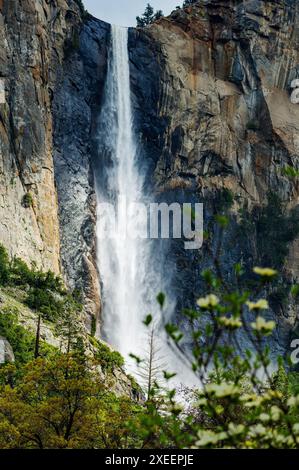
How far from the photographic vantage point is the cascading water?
2000 inches

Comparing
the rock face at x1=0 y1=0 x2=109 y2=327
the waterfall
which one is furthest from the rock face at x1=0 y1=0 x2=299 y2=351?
the waterfall

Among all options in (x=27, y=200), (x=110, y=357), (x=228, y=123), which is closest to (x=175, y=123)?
(x=228, y=123)

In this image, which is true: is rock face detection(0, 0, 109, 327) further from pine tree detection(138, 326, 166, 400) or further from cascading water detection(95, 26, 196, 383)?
pine tree detection(138, 326, 166, 400)

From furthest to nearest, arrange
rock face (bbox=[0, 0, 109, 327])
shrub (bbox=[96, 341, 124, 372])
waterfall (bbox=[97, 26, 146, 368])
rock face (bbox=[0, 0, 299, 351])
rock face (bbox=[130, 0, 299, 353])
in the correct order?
rock face (bbox=[130, 0, 299, 353]), waterfall (bbox=[97, 26, 146, 368]), rock face (bbox=[0, 0, 299, 351]), rock face (bbox=[0, 0, 109, 327]), shrub (bbox=[96, 341, 124, 372])

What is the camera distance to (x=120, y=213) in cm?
5450

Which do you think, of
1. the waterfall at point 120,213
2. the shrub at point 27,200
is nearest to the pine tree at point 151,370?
the waterfall at point 120,213

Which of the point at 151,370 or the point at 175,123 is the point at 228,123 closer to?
the point at 175,123

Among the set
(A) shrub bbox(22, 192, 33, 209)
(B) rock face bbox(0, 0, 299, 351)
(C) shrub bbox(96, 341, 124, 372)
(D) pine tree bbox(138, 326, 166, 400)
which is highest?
(B) rock face bbox(0, 0, 299, 351)

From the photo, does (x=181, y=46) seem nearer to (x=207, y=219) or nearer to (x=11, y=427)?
(x=207, y=219)

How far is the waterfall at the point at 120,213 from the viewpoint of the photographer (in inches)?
1996

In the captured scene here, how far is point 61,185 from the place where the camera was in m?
50.4

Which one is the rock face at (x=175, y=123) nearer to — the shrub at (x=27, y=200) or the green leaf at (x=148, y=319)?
the shrub at (x=27, y=200)

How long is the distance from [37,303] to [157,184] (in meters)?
18.7
